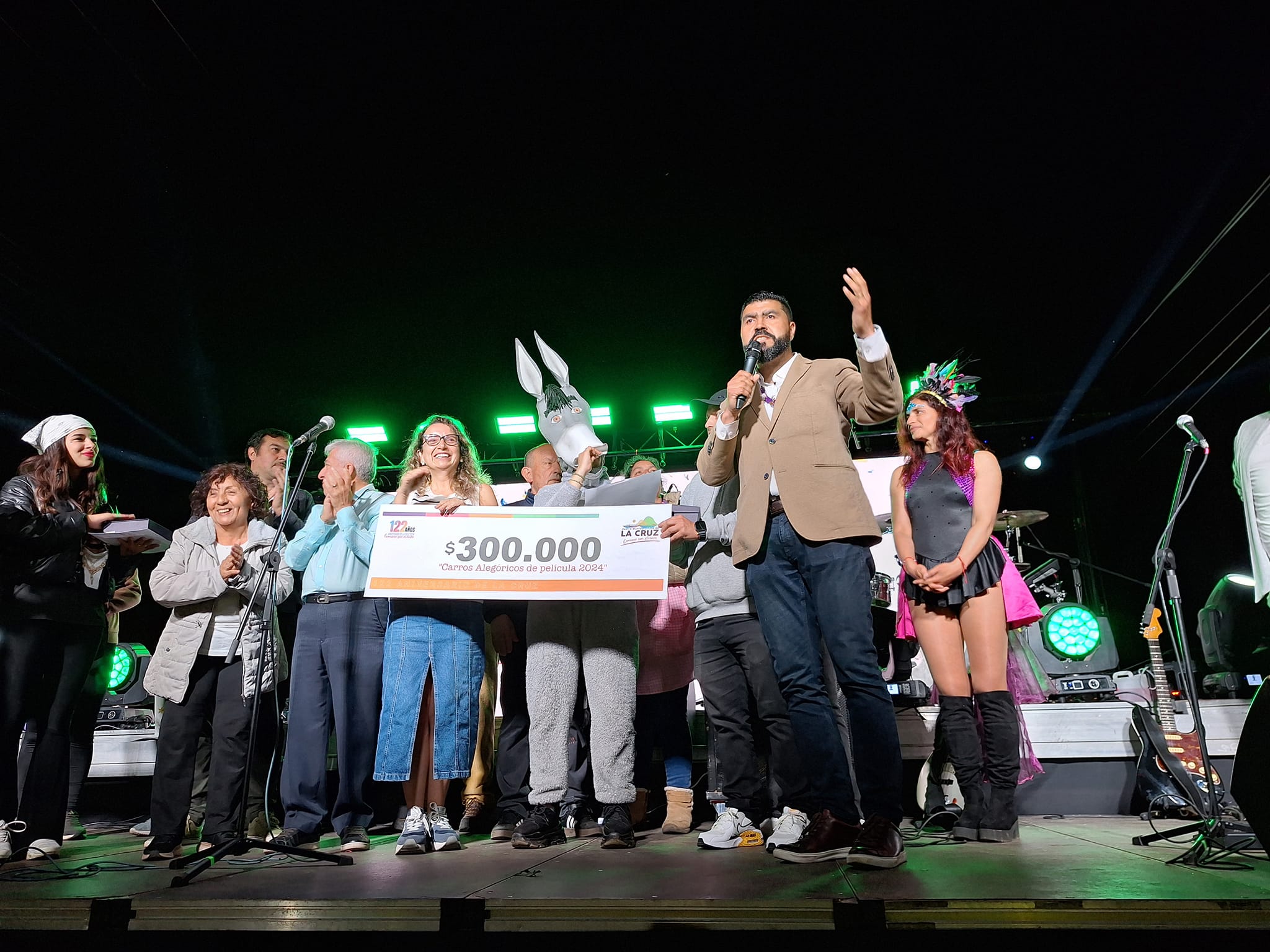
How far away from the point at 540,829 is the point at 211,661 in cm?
149

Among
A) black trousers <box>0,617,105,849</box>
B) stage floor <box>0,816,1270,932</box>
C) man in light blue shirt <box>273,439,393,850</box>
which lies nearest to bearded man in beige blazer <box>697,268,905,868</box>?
stage floor <box>0,816,1270,932</box>

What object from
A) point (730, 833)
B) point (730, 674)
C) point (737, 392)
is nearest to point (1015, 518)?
point (730, 674)

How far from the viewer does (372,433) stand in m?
10.7

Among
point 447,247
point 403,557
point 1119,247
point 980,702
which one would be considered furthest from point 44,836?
point 1119,247

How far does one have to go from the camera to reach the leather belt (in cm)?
341

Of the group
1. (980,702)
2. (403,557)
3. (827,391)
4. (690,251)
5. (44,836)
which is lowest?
(44,836)

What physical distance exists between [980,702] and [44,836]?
360 centimetres

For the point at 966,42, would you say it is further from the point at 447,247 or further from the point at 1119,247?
the point at 447,247

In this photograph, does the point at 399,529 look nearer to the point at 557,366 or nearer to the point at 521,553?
the point at 521,553

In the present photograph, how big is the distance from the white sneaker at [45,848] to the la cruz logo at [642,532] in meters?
2.36

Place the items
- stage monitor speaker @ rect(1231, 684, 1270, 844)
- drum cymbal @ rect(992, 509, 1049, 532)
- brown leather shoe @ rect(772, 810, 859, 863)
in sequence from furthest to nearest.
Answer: drum cymbal @ rect(992, 509, 1049, 532) → brown leather shoe @ rect(772, 810, 859, 863) → stage monitor speaker @ rect(1231, 684, 1270, 844)

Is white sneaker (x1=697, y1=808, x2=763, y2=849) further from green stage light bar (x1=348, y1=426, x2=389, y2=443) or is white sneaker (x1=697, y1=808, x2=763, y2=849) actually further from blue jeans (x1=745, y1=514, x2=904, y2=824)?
green stage light bar (x1=348, y1=426, x2=389, y2=443)

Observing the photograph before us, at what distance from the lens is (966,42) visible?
18.1 feet

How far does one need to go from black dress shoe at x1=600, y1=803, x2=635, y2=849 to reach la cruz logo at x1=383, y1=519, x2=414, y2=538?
4.28 feet
